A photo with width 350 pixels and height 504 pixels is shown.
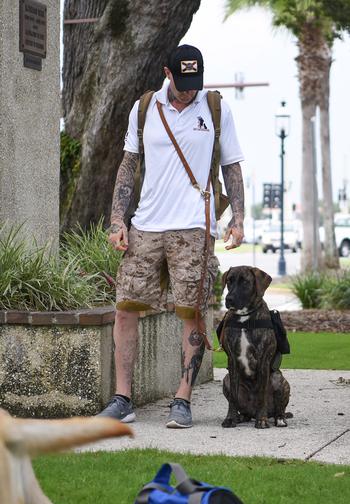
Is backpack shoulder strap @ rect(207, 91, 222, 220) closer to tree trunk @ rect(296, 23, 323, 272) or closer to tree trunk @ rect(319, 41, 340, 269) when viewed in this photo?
tree trunk @ rect(296, 23, 323, 272)

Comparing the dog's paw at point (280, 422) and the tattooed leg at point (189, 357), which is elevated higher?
the tattooed leg at point (189, 357)

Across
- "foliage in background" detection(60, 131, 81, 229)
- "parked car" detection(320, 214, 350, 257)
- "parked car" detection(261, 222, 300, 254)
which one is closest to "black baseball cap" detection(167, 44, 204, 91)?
"foliage in background" detection(60, 131, 81, 229)

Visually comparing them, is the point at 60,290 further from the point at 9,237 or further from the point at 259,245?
the point at 259,245

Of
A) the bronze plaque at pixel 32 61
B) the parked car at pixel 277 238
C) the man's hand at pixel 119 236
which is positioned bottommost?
the parked car at pixel 277 238

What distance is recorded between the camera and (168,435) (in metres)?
7.78

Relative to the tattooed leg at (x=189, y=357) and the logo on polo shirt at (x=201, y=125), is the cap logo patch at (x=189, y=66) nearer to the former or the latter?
the logo on polo shirt at (x=201, y=125)

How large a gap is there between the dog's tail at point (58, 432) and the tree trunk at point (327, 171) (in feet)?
132

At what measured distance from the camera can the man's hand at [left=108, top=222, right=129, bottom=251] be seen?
8.06 meters

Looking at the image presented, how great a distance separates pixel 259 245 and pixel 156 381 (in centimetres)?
8935

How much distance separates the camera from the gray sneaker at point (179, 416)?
8023 millimetres

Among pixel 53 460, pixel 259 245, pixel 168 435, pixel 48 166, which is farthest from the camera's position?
pixel 259 245

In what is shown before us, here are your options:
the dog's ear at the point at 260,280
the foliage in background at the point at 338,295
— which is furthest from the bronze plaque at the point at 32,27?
the foliage in background at the point at 338,295

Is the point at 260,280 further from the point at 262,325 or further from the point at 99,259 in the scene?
the point at 99,259

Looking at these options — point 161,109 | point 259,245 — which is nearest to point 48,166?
point 161,109
